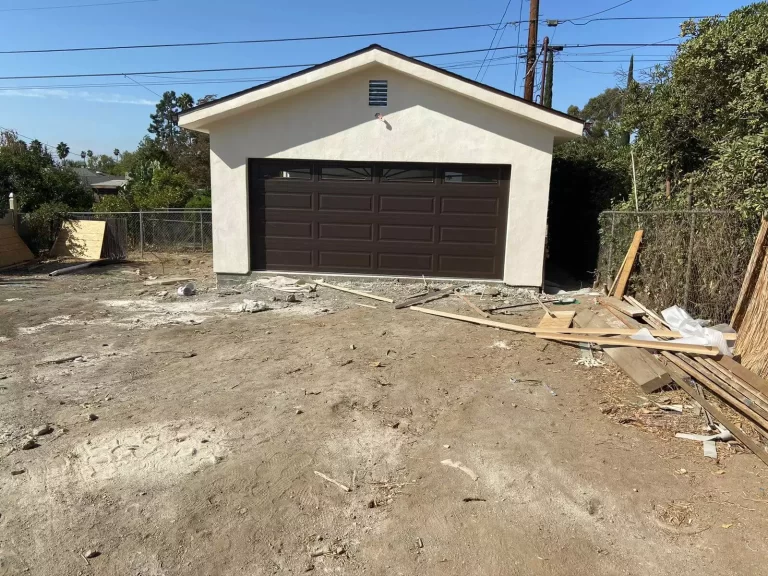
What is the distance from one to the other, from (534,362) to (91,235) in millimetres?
14706

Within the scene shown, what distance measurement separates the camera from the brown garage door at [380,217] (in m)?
10.4

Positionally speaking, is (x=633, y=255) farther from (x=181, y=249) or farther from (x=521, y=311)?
(x=181, y=249)

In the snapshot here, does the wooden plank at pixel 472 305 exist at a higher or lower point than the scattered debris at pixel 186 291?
higher

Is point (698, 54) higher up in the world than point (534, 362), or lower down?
higher up

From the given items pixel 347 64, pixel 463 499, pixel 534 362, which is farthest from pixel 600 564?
pixel 347 64

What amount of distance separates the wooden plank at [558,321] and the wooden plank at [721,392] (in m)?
1.88

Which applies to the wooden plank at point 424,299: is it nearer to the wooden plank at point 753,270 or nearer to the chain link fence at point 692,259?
the chain link fence at point 692,259

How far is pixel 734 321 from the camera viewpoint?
612 cm

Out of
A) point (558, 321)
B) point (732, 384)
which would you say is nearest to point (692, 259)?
point (558, 321)

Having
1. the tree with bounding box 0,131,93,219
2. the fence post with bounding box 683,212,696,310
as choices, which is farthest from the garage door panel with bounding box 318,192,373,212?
the tree with bounding box 0,131,93,219

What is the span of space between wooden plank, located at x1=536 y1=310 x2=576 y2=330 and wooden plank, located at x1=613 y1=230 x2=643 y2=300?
4.42 feet

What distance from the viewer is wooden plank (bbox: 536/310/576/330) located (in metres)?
7.48

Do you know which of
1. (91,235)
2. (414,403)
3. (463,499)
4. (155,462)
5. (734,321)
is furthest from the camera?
(91,235)

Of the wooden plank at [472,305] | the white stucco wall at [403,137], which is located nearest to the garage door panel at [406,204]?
the white stucco wall at [403,137]
